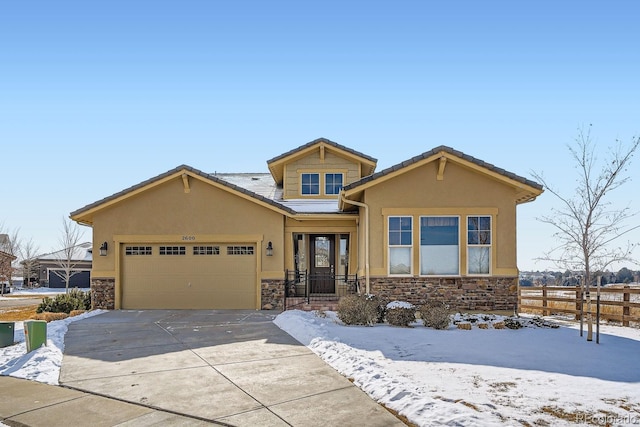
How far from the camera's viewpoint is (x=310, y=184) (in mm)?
20141

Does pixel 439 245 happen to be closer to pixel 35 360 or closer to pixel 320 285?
pixel 320 285

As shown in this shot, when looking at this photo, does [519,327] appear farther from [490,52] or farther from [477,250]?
[490,52]

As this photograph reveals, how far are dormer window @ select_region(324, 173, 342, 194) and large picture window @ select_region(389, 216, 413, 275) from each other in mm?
5783

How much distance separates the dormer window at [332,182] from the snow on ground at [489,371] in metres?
8.77

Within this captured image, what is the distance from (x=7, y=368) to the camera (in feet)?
26.9

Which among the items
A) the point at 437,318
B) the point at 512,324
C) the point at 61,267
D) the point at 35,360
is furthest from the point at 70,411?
the point at 61,267

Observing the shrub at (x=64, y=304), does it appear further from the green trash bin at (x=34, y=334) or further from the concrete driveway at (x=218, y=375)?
Result: the green trash bin at (x=34, y=334)

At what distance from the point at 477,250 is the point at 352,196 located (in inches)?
157

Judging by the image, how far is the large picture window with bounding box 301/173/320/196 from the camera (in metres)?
20.1

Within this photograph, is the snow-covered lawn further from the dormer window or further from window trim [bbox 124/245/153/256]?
the dormer window

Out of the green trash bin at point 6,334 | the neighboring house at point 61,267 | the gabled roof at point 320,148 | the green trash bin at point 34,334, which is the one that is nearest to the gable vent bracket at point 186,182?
the gabled roof at point 320,148

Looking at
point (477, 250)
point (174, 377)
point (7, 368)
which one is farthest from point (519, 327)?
→ point (7, 368)

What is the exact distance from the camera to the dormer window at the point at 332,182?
787 inches

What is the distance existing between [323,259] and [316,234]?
100 cm
